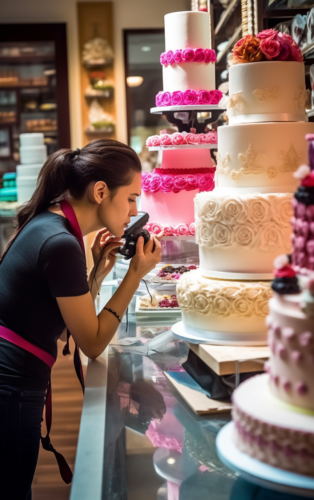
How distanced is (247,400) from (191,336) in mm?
588

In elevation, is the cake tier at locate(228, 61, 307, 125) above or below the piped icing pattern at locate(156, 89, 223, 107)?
below

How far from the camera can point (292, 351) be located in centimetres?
89

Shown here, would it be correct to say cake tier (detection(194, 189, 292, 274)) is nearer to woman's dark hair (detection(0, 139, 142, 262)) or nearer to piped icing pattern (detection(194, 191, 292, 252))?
piped icing pattern (detection(194, 191, 292, 252))

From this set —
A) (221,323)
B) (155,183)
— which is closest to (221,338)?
(221,323)

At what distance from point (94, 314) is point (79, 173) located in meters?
0.46

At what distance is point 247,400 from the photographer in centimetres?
94

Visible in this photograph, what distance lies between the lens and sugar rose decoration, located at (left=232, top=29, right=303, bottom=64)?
1.51 m

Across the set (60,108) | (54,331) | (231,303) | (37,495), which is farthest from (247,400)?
(60,108)

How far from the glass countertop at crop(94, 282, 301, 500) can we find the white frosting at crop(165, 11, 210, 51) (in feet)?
5.04

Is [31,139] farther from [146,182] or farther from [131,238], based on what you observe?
[131,238]

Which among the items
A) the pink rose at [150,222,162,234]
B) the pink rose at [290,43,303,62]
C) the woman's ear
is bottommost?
the pink rose at [150,222,162,234]

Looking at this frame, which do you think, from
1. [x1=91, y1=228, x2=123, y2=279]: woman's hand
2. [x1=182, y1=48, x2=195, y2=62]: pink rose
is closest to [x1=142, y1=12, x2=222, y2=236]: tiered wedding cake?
[x1=182, y1=48, x2=195, y2=62]: pink rose

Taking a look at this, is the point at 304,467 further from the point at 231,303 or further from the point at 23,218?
the point at 23,218

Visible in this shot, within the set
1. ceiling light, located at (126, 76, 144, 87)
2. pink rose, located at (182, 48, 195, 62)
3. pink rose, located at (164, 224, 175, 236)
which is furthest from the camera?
ceiling light, located at (126, 76, 144, 87)
